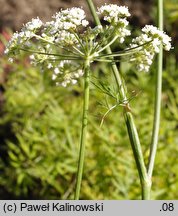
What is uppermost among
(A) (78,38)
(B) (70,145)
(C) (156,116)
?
(B) (70,145)

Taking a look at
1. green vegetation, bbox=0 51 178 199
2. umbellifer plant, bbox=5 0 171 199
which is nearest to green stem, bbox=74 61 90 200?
umbellifer plant, bbox=5 0 171 199

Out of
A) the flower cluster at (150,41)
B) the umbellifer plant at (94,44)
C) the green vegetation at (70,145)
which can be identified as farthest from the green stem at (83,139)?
the green vegetation at (70,145)

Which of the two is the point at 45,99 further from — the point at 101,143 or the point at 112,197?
the point at 112,197

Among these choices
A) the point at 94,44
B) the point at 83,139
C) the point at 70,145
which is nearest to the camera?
the point at 83,139

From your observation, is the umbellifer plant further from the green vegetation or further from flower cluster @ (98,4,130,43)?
the green vegetation

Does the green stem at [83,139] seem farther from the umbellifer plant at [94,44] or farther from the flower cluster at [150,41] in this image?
the flower cluster at [150,41]

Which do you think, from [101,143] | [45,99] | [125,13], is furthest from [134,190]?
[125,13]

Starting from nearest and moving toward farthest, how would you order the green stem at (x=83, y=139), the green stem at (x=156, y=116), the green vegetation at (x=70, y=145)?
the green stem at (x=83, y=139)
the green stem at (x=156, y=116)
the green vegetation at (x=70, y=145)

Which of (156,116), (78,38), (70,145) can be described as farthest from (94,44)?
(70,145)

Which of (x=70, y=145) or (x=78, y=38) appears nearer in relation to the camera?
(x=78, y=38)

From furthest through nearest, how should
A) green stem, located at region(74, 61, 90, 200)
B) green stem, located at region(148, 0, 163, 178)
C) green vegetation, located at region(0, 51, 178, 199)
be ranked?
1. green vegetation, located at region(0, 51, 178, 199)
2. green stem, located at region(148, 0, 163, 178)
3. green stem, located at region(74, 61, 90, 200)

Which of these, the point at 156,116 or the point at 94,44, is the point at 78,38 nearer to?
the point at 94,44
